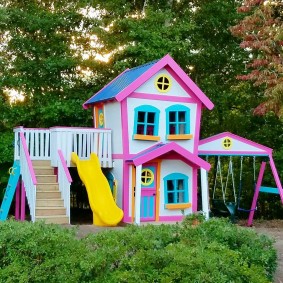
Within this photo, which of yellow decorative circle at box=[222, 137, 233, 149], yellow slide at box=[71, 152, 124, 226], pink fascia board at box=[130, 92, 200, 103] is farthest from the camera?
yellow decorative circle at box=[222, 137, 233, 149]

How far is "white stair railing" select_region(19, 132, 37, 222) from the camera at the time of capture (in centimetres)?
1341

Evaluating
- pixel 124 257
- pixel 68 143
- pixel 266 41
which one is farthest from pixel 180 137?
pixel 124 257

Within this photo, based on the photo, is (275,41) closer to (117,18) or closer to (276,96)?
(276,96)

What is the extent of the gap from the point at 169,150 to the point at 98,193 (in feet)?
7.66

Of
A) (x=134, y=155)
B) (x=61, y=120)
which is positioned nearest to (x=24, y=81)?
(x=61, y=120)

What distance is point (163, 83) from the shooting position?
1576cm

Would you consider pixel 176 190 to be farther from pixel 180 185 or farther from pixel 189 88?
pixel 189 88

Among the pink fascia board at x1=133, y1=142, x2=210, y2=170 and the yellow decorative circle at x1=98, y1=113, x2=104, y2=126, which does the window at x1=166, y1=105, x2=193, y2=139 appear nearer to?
the pink fascia board at x1=133, y1=142, x2=210, y2=170

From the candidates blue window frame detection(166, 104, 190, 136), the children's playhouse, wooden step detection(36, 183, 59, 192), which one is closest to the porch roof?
the children's playhouse

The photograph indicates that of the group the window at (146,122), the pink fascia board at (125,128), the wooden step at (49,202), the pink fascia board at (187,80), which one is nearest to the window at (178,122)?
the window at (146,122)

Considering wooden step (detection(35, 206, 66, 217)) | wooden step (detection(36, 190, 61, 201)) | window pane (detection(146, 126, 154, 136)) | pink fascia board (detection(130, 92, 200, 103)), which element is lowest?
wooden step (detection(35, 206, 66, 217))

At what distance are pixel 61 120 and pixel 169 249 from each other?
14.2 metres

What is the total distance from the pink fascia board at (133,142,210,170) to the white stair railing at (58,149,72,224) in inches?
74.2

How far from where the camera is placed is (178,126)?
628 inches
